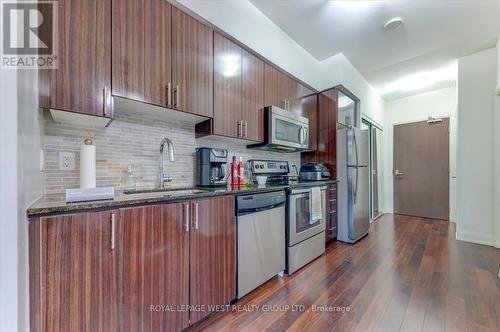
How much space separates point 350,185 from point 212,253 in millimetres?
2316

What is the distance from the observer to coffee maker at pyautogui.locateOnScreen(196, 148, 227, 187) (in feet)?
6.37

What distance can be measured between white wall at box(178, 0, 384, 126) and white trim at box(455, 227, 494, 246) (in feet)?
7.95

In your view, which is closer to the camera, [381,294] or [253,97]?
[381,294]

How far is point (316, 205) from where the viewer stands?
249cm

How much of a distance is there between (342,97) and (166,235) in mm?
3158

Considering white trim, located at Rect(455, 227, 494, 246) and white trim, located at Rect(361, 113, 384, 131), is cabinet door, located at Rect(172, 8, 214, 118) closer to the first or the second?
white trim, located at Rect(361, 113, 384, 131)

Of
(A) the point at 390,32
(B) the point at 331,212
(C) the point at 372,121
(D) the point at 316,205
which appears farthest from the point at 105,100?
(C) the point at 372,121

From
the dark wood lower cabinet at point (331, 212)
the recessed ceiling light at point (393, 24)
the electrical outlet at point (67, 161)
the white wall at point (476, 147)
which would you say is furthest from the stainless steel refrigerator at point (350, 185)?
the electrical outlet at point (67, 161)

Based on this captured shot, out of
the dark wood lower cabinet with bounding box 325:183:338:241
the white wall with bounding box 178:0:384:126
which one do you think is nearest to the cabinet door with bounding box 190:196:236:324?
the white wall with bounding box 178:0:384:126

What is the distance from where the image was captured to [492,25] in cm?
262

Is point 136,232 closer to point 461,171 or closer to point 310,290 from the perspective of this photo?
point 310,290

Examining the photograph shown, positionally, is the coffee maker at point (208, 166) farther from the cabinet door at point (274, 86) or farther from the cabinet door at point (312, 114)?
the cabinet door at point (312, 114)
